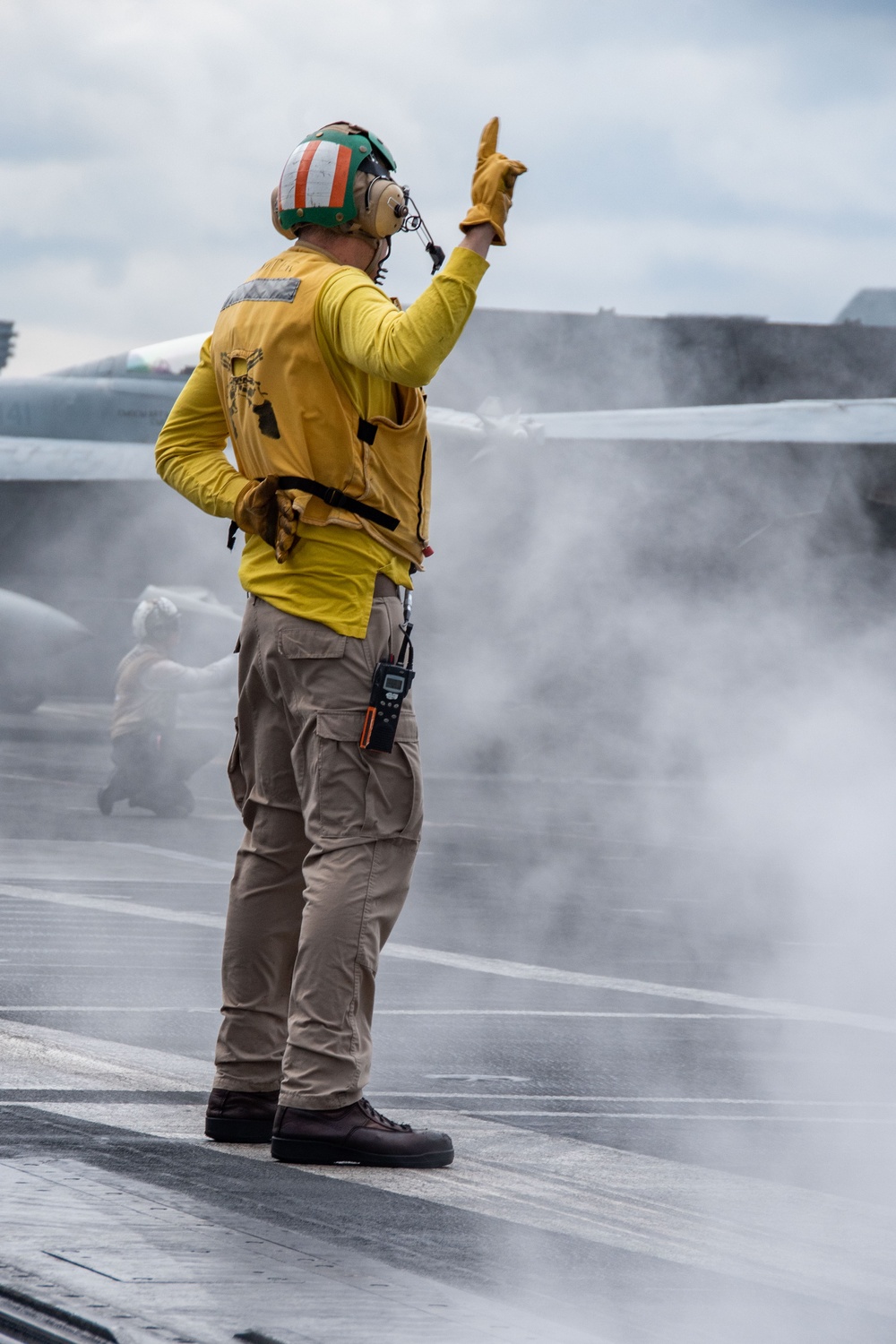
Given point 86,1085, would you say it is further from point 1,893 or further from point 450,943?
point 1,893

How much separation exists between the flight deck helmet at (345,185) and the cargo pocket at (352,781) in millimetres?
899

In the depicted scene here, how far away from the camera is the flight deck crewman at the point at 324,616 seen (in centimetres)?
325

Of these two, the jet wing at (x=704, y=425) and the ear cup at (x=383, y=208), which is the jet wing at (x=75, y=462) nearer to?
the jet wing at (x=704, y=425)

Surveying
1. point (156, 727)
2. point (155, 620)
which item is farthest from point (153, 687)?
point (155, 620)

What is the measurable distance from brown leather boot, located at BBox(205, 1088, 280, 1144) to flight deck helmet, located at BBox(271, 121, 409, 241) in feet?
5.20

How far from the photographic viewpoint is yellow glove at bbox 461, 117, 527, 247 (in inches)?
125

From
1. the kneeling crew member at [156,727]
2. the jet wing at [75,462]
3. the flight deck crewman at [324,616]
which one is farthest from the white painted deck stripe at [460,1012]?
the jet wing at [75,462]

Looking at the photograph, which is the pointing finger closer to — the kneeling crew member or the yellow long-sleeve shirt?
the yellow long-sleeve shirt

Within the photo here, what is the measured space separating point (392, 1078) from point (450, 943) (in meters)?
2.32

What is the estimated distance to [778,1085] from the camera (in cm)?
429

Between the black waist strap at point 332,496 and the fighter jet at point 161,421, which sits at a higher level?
the fighter jet at point 161,421

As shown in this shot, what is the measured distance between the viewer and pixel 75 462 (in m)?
18.0

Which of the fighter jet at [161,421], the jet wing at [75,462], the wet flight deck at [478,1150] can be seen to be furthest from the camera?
the jet wing at [75,462]

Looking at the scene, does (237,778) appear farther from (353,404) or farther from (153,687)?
(153,687)
